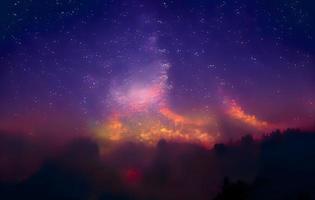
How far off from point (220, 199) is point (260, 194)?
7.15m

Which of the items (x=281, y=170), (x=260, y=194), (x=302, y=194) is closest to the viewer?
(x=302, y=194)

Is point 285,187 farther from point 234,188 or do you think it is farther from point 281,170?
point 281,170

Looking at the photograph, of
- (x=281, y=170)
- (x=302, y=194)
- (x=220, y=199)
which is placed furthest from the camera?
(x=281, y=170)

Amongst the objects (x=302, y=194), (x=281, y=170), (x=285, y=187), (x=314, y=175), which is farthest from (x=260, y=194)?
(x=281, y=170)

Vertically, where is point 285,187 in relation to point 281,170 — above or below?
below

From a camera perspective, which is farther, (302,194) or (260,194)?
(260,194)

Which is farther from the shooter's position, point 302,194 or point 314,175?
point 314,175

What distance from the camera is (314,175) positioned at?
68.2 m

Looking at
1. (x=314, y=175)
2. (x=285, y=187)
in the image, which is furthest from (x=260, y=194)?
(x=314, y=175)

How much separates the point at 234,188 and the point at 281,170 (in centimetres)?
1877

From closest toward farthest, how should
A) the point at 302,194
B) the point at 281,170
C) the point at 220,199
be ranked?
1. the point at 302,194
2. the point at 220,199
3. the point at 281,170

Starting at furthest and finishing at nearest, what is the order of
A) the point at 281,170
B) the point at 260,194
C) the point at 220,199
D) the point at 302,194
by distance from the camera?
the point at 281,170
the point at 220,199
the point at 260,194
the point at 302,194

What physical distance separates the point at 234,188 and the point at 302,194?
13206mm

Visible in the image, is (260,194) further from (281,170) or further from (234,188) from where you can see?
(281,170)
